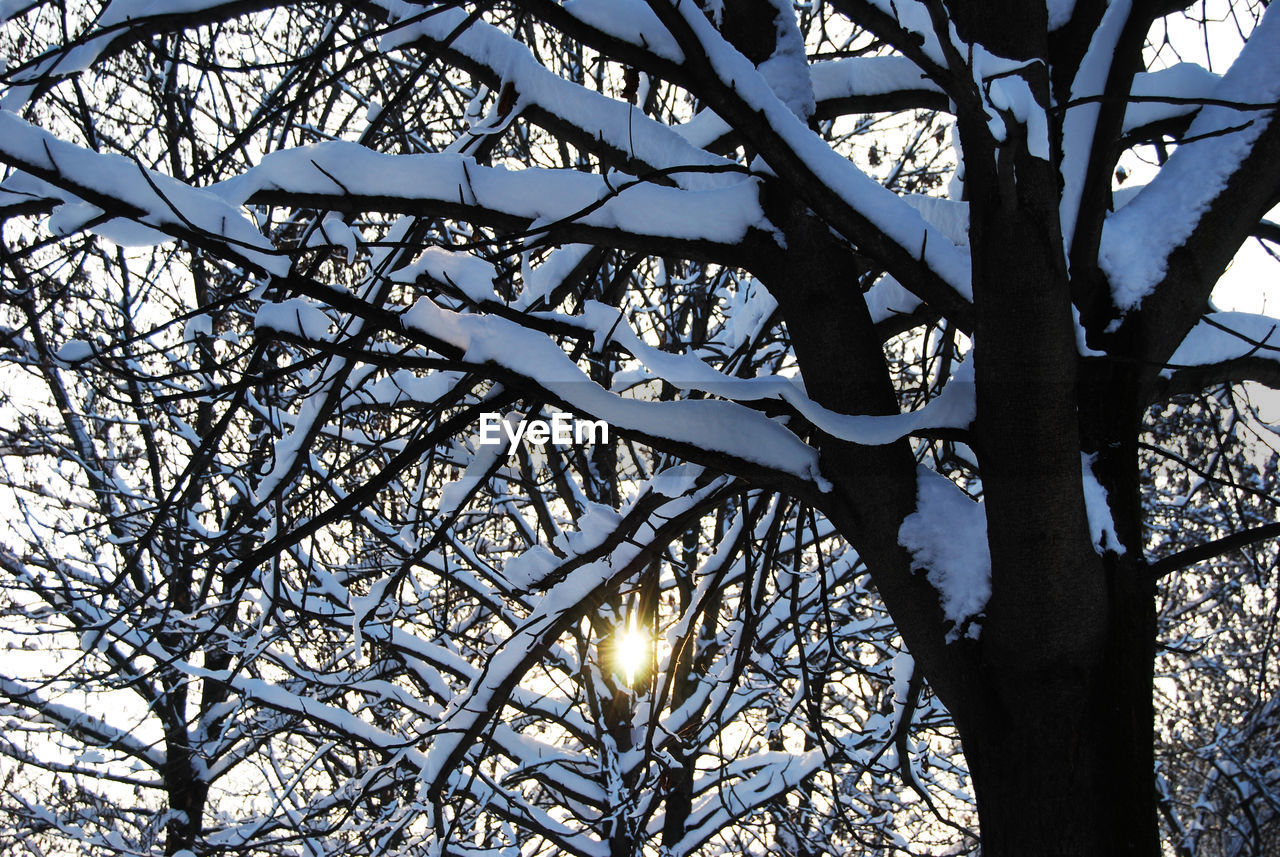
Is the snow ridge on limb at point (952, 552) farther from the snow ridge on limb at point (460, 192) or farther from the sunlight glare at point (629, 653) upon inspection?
the sunlight glare at point (629, 653)

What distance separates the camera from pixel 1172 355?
1.74 metres

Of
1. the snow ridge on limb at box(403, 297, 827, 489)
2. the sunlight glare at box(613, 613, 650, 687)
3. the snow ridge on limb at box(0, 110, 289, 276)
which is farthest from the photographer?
the sunlight glare at box(613, 613, 650, 687)

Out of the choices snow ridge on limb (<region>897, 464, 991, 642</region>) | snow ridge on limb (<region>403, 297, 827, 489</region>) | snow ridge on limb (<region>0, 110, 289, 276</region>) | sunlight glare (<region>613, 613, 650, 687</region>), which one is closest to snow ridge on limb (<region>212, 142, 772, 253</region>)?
snow ridge on limb (<region>0, 110, 289, 276</region>)

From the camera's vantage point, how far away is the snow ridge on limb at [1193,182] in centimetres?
162

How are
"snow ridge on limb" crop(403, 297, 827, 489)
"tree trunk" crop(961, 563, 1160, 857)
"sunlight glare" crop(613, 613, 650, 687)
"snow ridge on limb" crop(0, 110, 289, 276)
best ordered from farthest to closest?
"sunlight glare" crop(613, 613, 650, 687)
"snow ridge on limb" crop(403, 297, 827, 489)
"snow ridge on limb" crop(0, 110, 289, 276)
"tree trunk" crop(961, 563, 1160, 857)

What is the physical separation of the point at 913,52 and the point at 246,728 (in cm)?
628

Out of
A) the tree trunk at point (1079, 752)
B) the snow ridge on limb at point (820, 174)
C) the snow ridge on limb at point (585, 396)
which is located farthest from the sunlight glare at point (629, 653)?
the snow ridge on limb at point (820, 174)

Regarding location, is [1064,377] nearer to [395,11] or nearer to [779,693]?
[395,11]

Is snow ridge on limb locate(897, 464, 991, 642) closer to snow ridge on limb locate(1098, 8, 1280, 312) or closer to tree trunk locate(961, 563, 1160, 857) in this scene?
tree trunk locate(961, 563, 1160, 857)

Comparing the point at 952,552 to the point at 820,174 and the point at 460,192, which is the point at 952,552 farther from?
the point at 460,192

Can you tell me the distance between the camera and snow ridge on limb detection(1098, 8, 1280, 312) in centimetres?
162

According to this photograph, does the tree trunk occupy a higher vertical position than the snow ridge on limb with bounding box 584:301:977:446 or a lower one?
lower

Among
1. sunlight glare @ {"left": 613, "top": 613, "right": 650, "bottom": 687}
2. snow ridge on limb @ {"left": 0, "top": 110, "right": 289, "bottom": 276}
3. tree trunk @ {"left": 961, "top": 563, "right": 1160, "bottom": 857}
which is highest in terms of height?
sunlight glare @ {"left": 613, "top": 613, "right": 650, "bottom": 687}

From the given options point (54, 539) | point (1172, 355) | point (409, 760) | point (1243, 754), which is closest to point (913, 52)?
point (1172, 355)
